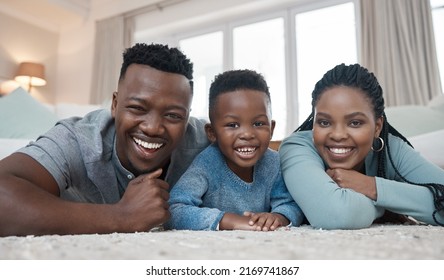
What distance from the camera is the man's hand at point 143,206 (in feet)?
2.43

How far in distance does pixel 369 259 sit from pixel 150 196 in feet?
1.72

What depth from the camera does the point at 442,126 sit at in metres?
1.74

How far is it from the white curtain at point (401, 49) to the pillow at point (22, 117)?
2600 mm

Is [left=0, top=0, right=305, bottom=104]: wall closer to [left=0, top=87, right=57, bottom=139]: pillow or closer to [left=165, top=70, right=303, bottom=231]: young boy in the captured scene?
[left=0, top=87, right=57, bottom=139]: pillow

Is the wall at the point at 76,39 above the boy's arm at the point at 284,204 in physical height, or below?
above

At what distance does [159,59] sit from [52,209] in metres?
0.50

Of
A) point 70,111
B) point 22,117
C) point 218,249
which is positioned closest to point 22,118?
point 22,117

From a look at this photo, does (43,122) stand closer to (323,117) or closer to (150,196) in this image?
(150,196)

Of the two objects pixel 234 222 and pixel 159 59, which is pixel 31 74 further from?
pixel 234 222

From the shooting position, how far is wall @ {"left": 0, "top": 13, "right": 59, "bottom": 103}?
159 inches

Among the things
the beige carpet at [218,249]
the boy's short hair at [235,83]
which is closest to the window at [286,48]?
the boy's short hair at [235,83]

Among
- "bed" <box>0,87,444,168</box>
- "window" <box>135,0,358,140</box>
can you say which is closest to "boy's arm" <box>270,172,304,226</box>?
"bed" <box>0,87,444,168</box>

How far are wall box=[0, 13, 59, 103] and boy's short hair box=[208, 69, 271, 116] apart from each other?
147 inches

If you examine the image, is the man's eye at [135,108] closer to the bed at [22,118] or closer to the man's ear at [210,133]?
the man's ear at [210,133]
